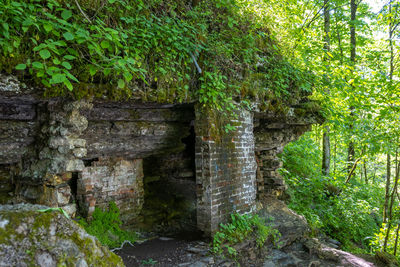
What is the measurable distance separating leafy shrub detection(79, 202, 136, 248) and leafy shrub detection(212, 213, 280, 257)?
1.54 meters

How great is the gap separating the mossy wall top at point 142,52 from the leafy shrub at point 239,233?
1997mm

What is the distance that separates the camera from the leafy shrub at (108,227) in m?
4.23

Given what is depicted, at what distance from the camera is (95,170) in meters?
4.64

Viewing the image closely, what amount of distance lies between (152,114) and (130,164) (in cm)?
A: 137

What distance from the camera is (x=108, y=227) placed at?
177 inches

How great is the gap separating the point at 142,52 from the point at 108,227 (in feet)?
9.97

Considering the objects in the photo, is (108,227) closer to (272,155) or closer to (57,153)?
(57,153)

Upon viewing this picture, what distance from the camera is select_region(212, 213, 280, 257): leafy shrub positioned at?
4.04m

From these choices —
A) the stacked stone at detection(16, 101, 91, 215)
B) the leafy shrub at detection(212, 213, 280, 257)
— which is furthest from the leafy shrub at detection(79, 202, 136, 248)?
the leafy shrub at detection(212, 213, 280, 257)

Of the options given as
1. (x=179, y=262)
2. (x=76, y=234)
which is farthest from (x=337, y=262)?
(x=76, y=234)

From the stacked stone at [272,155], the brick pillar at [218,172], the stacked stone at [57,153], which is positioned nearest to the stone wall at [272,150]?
the stacked stone at [272,155]

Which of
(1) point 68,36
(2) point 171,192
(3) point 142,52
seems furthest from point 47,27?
(2) point 171,192

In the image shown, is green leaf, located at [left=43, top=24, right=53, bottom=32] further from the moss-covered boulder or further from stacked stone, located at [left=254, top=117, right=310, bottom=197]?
stacked stone, located at [left=254, top=117, right=310, bottom=197]

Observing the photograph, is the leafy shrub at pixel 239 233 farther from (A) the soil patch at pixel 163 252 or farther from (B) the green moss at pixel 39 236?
(B) the green moss at pixel 39 236
